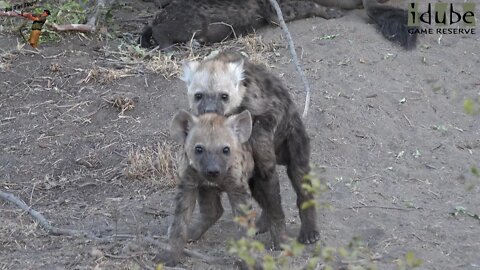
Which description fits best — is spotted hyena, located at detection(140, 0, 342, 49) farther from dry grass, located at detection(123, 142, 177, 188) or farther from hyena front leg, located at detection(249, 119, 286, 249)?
hyena front leg, located at detection(249, 119, 286, 249)

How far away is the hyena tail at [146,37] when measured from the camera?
8.29 metres

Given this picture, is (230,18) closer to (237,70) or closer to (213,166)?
(237,70)

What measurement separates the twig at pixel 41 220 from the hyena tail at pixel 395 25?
3.67 metres

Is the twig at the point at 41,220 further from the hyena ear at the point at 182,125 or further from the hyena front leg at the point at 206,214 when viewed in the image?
the hyena ear at the point at 182,125

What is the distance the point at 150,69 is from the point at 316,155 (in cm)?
182

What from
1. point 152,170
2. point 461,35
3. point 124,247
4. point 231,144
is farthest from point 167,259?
point 461,35

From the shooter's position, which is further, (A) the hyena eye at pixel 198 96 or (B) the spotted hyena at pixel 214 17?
(B) the spotted hyena at pixel 214 17

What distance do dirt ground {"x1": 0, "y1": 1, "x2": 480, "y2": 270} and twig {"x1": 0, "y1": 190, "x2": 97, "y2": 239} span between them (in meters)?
0.05

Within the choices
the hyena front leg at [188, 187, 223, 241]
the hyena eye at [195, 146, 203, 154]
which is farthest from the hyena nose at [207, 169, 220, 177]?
the hyena front leg at [188, 187, 223, 241]

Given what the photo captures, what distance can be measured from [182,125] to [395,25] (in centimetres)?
376

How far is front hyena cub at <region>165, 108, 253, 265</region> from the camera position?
183 inches

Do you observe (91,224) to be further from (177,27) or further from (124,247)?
(177,27)

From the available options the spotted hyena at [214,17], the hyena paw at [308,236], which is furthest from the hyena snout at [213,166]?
the spotted hyena at [214,17]

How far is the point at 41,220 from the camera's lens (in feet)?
17.6
